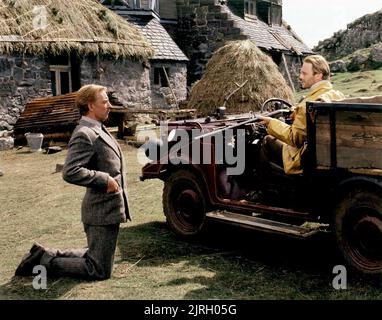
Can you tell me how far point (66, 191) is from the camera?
392 inches

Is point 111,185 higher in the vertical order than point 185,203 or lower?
higher

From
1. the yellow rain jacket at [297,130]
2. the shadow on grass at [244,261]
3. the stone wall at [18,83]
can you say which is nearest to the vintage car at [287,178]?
the yellow rain jacket at [297,130]

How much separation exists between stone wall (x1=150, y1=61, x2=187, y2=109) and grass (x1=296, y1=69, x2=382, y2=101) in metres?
5.54

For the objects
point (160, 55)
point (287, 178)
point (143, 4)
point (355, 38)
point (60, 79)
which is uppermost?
point (355, 38)

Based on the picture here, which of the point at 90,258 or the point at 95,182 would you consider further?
the point at 90,258

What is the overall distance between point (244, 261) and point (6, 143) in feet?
41.5

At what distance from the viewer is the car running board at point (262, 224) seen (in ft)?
17.1

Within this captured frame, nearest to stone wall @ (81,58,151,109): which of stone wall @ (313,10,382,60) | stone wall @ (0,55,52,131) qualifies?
stone wall @ (0,55,52,131)

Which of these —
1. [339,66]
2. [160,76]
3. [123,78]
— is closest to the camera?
[123,78]

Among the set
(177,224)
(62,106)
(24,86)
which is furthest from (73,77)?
(177,224)

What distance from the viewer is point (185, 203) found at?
21.7 feet

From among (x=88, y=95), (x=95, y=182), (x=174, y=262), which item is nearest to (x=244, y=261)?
(x=174, y=262)

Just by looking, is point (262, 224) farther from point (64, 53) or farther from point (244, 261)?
point (64, 53)
